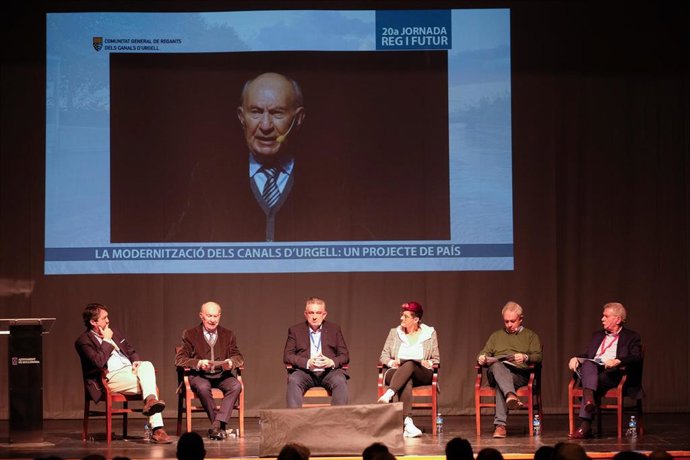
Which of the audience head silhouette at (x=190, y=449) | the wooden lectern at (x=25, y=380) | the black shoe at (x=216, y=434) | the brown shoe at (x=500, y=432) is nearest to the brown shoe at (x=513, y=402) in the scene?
the brown shoe at (x=500, y=432)

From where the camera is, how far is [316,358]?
7059 millimetres

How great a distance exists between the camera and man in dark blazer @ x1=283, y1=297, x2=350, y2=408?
7.02 m

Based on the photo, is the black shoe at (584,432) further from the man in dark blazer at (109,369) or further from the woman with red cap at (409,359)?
the man in dark blazer at (109,369)

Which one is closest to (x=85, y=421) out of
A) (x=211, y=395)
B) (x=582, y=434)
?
(x=211, y=395)

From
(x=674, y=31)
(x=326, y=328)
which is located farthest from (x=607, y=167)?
(x=326, y=328)

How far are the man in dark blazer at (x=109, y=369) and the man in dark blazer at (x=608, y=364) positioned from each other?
2.68 meters

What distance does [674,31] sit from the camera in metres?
8.23

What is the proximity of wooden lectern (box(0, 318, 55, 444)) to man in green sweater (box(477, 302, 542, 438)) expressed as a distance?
2.86 meters

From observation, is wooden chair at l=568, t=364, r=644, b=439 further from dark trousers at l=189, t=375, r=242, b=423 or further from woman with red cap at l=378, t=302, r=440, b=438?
dark trousers at l=189, t=375, r=242, b=423

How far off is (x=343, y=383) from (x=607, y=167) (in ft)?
9.26

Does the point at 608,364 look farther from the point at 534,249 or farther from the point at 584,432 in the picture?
the point at 534,249

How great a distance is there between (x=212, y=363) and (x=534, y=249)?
2.77 m

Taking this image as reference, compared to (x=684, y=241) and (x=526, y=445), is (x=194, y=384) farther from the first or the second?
(x=684, y=241)

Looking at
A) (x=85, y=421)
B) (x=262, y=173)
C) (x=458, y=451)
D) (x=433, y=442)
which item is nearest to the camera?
(x=458, y=451)
